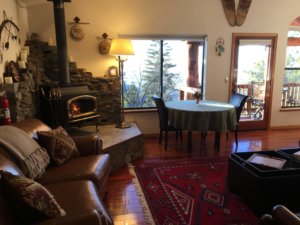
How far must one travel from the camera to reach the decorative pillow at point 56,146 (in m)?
2.60

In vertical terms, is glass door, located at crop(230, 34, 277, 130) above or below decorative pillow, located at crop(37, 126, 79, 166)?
above

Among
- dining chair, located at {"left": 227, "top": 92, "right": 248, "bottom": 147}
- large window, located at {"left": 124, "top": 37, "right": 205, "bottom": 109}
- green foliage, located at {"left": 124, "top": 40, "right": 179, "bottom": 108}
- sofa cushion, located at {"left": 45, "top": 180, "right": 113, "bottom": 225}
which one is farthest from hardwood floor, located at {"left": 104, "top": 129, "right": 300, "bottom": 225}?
large window, located at {"left": 124, "top": 37, "right": 205, "bottom": 109}

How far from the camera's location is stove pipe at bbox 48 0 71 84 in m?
3.88

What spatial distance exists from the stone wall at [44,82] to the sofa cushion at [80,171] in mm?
1029

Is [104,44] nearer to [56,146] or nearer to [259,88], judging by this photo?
[56,146]

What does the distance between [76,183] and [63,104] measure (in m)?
1.87

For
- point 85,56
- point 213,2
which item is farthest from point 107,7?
point 213,2

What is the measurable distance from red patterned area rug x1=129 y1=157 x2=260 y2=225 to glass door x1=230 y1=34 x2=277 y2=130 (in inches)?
84.4

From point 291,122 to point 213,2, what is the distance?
3179mm

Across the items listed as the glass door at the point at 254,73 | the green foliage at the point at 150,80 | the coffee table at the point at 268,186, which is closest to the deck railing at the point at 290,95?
the glass door at the point at 254,73

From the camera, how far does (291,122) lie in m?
5.89

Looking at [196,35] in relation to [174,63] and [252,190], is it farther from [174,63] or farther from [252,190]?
[252,190]

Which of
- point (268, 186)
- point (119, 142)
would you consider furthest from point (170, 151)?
point (268, 186)

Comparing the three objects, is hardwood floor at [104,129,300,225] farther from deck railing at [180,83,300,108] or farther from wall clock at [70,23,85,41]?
wall clock at [70,23,85,41]
